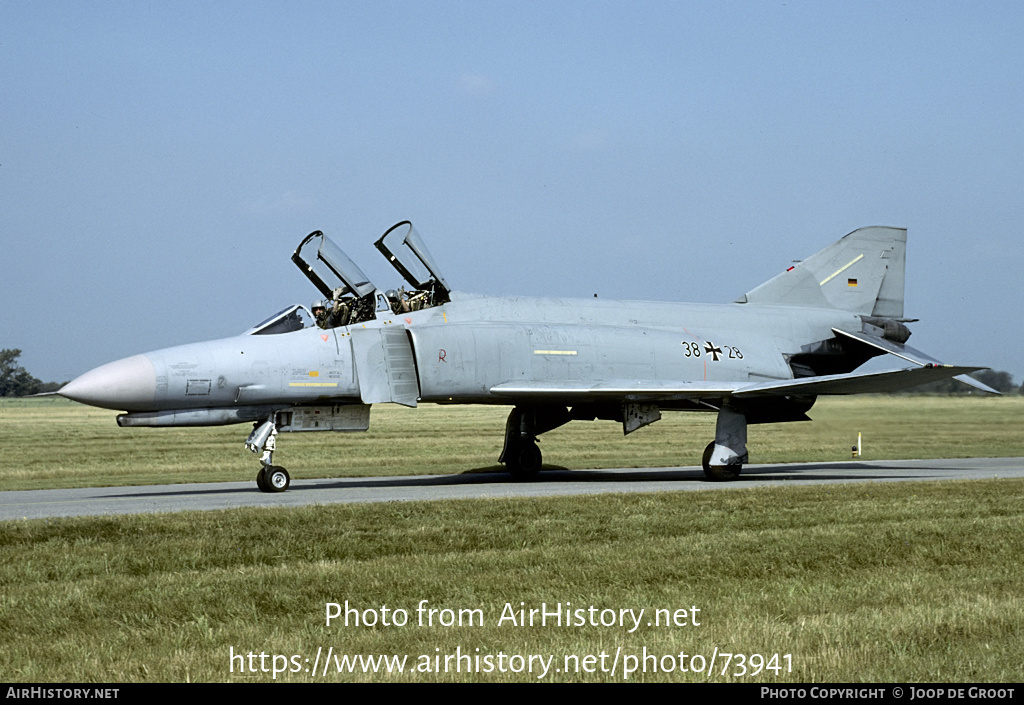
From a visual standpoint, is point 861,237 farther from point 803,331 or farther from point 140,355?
point 140,355

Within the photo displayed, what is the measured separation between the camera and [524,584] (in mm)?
7312

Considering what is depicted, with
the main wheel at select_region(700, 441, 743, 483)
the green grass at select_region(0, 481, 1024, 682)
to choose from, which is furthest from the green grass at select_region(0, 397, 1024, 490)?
the green grass at select_region(0, 481, 1024, 682)

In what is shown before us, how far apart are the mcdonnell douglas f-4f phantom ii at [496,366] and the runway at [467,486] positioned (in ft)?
3.21

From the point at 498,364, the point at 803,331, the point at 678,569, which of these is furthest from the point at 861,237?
the point at 678,569

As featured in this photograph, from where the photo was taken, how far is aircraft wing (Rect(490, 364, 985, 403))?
56.6ft

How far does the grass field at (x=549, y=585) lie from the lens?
5309mm

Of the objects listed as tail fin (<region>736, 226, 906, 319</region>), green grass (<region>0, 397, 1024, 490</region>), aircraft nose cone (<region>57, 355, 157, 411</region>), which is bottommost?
green grass (<region>0, 397, 1024, 490</region>)

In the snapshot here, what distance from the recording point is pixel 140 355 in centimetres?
1483

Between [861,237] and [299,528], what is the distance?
16.6 metres

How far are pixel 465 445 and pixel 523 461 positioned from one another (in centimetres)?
1168

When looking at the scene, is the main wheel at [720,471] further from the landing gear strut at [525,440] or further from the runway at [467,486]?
the landing gear strut at [525,440]

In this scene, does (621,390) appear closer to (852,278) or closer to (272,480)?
(272,480)

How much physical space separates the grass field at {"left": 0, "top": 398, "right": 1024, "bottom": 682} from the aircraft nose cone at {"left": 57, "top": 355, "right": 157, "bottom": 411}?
3.76m

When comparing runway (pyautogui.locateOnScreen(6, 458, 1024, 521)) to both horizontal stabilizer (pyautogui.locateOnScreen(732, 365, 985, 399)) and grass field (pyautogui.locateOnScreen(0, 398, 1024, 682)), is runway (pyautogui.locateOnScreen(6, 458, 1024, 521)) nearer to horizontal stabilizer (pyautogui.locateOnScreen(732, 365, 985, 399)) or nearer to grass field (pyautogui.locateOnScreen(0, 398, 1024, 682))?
horizontal stabilizer (pyautogui.locateOnScreen(732, 365, 985, 399))
